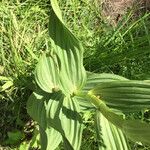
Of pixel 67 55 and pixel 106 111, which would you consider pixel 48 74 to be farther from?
pixel 106 111

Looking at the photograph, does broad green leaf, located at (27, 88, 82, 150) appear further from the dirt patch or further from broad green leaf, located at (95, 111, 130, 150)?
the dirt patch

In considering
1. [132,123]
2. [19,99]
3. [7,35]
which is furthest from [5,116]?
[132,123]

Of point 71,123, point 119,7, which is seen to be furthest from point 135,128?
point 119,7

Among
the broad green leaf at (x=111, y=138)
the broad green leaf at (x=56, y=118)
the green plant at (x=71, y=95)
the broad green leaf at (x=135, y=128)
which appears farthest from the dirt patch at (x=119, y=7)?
the broad green leaf at (x=135, y=128)

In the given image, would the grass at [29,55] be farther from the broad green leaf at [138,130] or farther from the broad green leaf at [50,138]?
the broad green leaf at [138,130]

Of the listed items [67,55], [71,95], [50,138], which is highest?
[67,55]

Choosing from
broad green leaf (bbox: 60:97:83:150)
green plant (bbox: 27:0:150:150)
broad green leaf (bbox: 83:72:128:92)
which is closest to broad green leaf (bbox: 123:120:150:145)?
green plant (bbox: 27:0:150:150)
